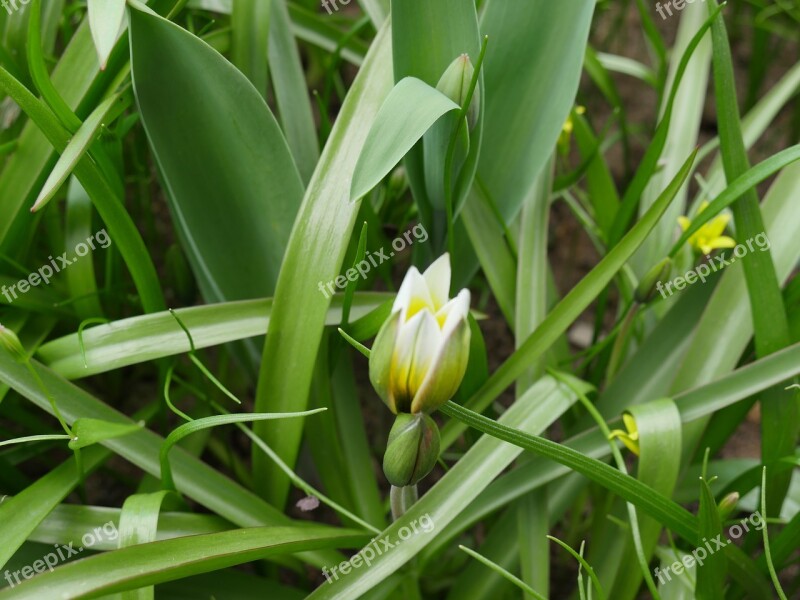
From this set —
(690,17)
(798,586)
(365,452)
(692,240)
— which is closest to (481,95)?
(692,240)

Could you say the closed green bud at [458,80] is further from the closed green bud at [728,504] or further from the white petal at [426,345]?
the closed green bud at [728,504]

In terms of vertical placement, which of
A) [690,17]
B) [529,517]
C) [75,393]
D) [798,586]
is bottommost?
[798,586]

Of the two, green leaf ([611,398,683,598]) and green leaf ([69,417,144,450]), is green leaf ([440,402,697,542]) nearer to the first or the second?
green leaf ([611,398,683,598])

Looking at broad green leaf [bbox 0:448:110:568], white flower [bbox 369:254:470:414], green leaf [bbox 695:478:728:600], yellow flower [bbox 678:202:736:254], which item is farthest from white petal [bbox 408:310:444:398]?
yellow flower [bbox 678:202:736:254]

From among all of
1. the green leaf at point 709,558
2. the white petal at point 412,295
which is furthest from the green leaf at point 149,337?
the green leaf at point 709,558

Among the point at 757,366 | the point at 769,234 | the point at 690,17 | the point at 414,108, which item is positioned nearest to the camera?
the point at 414,108

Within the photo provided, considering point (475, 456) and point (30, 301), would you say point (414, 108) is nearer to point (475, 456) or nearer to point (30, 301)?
point (475, 456)

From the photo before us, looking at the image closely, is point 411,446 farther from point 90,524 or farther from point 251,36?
point 251,36
